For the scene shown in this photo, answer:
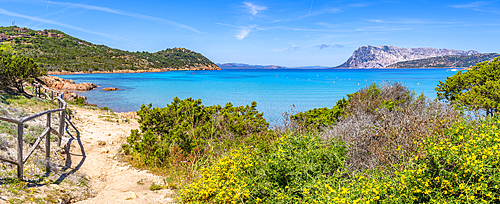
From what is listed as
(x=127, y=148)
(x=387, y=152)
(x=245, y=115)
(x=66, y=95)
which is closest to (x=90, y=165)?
(x=127, y=148)

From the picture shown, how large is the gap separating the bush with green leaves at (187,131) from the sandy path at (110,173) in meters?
0.62

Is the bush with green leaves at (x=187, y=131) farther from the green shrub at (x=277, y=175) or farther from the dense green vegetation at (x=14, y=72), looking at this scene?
the dense green vegetation at (x=14, y=72)

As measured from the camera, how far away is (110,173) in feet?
22.8

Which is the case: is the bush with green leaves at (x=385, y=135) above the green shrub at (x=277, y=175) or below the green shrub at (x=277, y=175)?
above

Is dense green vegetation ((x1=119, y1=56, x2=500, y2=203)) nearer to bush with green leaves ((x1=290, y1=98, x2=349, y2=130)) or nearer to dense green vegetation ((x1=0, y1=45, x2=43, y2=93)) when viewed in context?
bush with green leaves ((x1=290, y1=98, x2=349, y2=130))

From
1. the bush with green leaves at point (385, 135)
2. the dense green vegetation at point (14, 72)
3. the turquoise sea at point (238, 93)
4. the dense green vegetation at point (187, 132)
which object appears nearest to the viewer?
the bush with green leaves at point (385, 135)

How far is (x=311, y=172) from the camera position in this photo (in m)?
4.18

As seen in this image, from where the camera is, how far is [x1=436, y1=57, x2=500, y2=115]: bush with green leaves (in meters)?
8.78

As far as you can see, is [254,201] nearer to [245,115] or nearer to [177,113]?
[245,115]

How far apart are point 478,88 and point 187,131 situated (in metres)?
9.89

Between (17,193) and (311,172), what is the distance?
15.2 feet

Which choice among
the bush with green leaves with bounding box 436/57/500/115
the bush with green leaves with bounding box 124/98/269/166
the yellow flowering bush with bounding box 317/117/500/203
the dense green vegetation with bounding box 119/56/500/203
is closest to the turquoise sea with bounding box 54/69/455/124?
the bush with green leaves with bounding box 124/98/269/166

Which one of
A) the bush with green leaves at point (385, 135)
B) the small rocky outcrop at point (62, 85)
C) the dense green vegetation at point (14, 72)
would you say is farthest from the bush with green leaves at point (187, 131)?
the small rocky outcrop at point (62, 85)

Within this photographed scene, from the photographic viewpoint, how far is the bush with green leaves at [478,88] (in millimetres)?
8781
